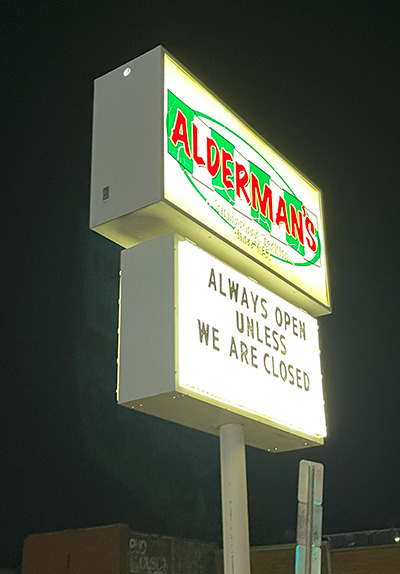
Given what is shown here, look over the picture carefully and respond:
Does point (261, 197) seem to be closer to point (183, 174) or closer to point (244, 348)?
point (183, 174)

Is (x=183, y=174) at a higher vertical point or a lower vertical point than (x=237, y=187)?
lower

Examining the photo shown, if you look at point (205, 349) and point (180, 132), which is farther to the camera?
point (180, 132)

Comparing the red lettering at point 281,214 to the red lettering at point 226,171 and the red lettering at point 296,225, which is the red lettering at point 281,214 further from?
the red lettering at point 226,171

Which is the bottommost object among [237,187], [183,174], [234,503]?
[234,503]

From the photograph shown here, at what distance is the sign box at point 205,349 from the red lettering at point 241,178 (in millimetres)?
382

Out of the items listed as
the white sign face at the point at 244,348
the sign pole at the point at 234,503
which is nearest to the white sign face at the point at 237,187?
the white sign face at the point at 244,348

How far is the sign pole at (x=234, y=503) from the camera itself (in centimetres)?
263

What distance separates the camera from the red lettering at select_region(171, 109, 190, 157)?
268 cm

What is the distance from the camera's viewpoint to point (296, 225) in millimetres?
3408

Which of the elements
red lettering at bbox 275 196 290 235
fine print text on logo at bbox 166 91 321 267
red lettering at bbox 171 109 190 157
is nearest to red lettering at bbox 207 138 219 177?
fine print text on logo at bbox 166 91 321 267

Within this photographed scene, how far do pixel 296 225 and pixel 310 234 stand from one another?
0.49ft

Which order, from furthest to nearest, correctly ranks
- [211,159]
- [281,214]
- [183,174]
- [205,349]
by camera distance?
[281,214], [211,159], [183,174], [205,349]

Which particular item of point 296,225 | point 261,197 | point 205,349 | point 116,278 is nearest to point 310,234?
point 296,225

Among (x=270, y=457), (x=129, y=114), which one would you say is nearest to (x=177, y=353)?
(x=129, y=114)
